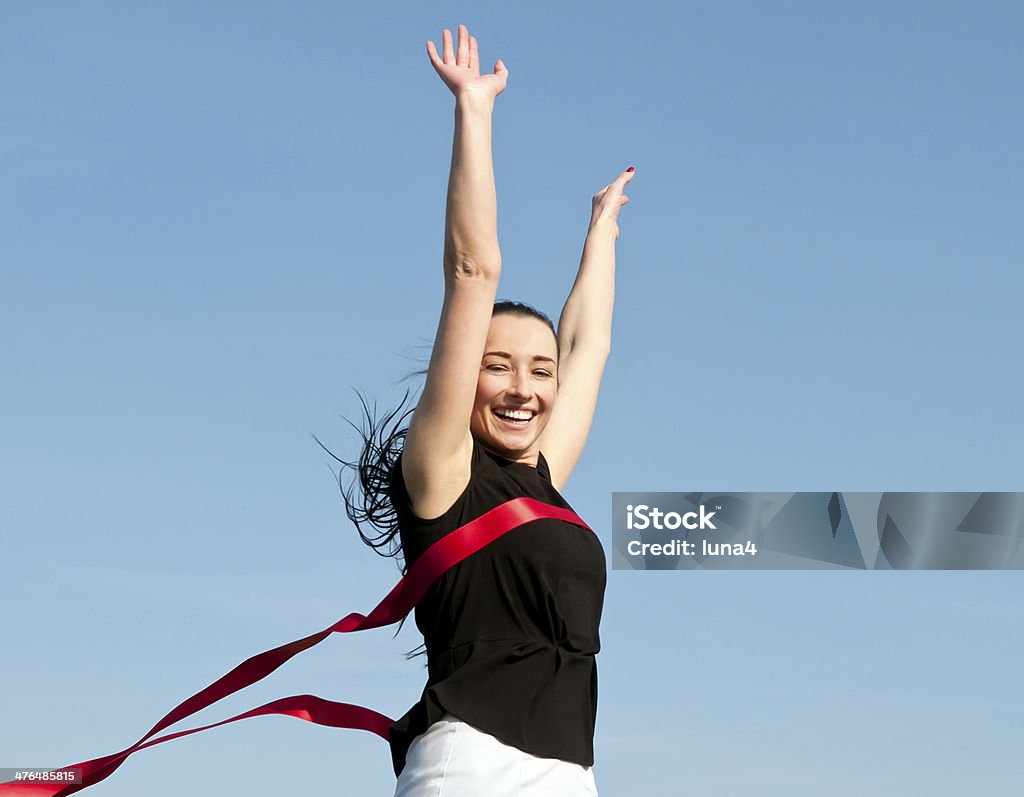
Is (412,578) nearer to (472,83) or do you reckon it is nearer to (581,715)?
(581,715)

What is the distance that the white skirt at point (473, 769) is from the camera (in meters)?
4.15

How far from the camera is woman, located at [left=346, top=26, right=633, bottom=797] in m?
4.16

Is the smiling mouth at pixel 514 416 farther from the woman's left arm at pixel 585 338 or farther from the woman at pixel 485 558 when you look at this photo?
the woman's left arm at pixel 585 338

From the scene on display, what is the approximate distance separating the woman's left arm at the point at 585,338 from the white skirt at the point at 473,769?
1176 millimetres

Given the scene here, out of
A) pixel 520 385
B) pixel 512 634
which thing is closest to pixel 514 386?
pixel 520 385

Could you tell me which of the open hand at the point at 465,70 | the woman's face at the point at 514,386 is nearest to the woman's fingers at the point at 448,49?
the open hand at the point at 465,70

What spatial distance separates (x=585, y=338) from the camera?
5.66m

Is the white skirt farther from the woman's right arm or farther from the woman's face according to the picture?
the woman's face

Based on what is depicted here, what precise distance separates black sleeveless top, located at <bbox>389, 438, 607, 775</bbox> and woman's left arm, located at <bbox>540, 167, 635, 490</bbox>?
813 millimetres

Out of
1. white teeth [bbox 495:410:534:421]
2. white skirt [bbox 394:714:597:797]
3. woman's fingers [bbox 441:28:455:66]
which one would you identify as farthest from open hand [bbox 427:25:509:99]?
white skirt [bbox 394:714:597:797]

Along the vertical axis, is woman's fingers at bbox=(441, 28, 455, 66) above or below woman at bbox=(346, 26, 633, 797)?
above

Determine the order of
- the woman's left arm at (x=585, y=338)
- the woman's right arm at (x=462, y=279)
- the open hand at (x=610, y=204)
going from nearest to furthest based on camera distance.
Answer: the woman's right arm at (x=462, y=279) → the woman's left arm at (x=585, y=338) → the open hand at (x=610, y=204)

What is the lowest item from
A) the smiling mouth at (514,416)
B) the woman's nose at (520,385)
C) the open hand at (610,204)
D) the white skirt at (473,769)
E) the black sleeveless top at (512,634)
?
the white skirt at (473,769)

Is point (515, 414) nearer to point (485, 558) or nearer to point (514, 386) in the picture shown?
point (514, 386)
